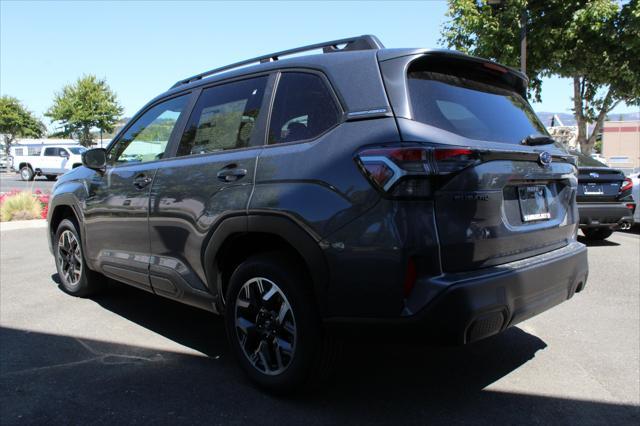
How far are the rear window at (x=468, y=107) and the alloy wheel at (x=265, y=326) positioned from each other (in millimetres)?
1264

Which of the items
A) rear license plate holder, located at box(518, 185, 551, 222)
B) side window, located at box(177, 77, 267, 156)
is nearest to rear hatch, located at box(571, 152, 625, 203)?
rear license plate holder, located at box(518, 185, 551, 222)

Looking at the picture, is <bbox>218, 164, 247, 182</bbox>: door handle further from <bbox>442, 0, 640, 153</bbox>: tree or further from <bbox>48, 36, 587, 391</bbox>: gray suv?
<bbox>442, 0, 640, 153</bbox>: tree

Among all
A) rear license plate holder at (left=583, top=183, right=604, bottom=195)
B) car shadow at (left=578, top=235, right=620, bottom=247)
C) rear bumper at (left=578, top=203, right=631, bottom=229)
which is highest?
rear license plate holder at (left=583, top=183, right=604, bottom=195)

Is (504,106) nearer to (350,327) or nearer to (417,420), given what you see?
(350,327)

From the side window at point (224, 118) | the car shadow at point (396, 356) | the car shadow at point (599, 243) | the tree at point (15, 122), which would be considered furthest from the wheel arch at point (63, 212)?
the tree at point (15, 122)

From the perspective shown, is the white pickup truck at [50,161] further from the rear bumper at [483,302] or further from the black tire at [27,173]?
the rear bumper at [483,302]

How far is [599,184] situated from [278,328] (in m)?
7.19

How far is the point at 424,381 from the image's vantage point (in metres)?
3.34

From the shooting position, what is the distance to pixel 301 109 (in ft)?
10.1

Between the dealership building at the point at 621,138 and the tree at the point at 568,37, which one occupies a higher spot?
the tree at the point at 568,37

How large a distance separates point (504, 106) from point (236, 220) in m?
1.77

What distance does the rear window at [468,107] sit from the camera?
274 centimetres

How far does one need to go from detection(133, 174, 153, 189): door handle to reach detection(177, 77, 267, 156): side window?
0.36 meters

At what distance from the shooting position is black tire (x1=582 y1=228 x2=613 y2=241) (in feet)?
29.9
